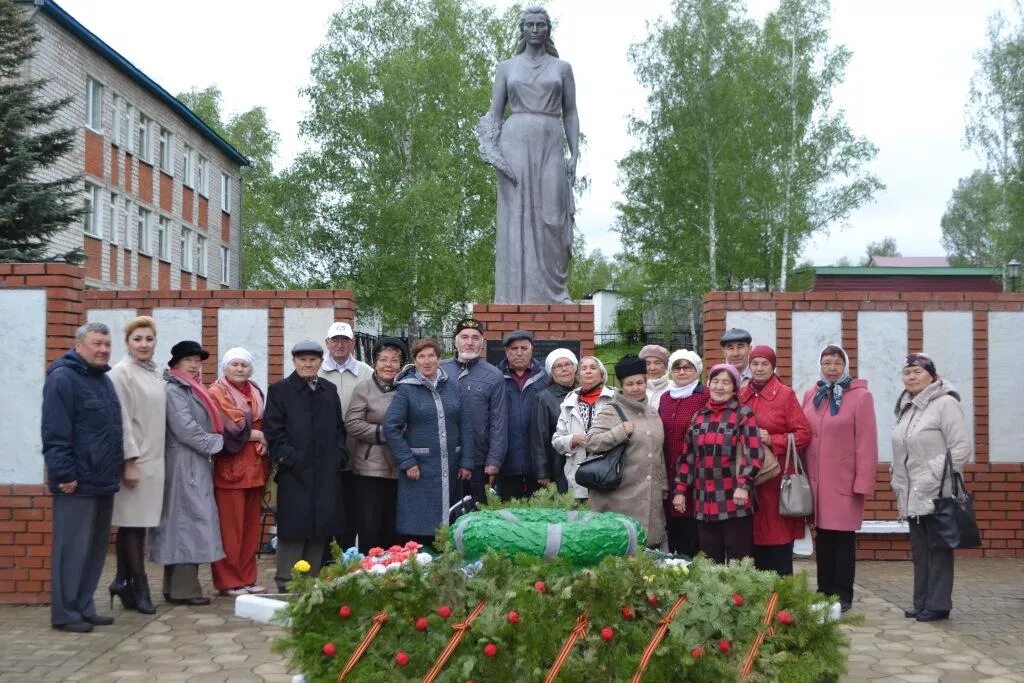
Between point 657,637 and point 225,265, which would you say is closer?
point 657,637

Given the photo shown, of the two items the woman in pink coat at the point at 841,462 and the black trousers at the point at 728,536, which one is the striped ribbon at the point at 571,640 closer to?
the black trousers at the point at 728,536

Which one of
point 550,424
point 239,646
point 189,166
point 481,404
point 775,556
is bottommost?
point 239,646

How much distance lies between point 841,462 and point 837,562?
613 millimetres

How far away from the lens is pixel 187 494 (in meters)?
7.31

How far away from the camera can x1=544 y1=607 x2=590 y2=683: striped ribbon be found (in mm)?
3920

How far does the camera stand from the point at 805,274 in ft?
108

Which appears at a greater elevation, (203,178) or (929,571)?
(203,178)

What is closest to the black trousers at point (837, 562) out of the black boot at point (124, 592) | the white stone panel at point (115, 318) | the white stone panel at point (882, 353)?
the white stone panel at point (882, 353)

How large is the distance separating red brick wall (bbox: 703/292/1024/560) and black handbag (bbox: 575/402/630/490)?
3340mm

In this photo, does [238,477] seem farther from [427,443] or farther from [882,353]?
[882,353]

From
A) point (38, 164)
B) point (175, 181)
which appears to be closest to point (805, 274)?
point (175, 181)

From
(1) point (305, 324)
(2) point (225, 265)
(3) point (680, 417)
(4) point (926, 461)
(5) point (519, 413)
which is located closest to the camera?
(3) point (680, 417)

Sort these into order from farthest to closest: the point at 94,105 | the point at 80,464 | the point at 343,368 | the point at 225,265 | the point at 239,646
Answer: the point at 225,265 < the point at 94,105 < the point at 343,368 < the point at 80,464 < the point at 239,646

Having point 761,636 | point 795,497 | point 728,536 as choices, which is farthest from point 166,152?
point 761,636
